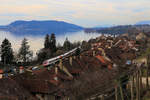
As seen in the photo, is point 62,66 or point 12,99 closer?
point 12,99

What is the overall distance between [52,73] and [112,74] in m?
6.42

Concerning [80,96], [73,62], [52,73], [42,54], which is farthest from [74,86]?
[42,54]

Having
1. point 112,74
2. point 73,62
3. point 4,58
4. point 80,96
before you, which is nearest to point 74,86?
point 80,96

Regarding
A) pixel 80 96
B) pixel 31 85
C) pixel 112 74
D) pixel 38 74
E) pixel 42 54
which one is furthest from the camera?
pixel 42 54

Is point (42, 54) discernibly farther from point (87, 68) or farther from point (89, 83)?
point (89, 83)

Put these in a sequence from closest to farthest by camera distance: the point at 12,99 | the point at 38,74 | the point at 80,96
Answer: the point at 12,99 → the point at 80,96 → the point at 38,74

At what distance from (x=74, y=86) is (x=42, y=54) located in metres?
28.3

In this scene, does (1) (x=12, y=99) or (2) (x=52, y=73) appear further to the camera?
(2) (x=52, y=73)

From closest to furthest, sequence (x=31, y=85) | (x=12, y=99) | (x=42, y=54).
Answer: (x=12, y=99) < (x=31, y=85) < (x=42, y=54)

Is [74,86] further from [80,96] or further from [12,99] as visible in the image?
[12,99]

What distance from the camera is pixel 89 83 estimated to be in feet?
61.0

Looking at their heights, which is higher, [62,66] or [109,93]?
[62,66]

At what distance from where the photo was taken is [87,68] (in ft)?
83.0

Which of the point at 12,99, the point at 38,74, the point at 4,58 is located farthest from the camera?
the point at 4,58
